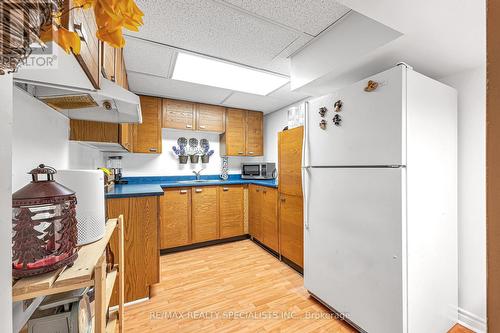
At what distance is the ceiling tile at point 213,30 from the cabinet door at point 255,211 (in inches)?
68.6

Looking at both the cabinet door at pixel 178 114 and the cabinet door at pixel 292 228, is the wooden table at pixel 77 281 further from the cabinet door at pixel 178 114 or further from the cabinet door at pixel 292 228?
the cabinet door at pixel 178 114

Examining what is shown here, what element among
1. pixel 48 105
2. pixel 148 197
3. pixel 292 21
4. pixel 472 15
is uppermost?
pixel 292 21

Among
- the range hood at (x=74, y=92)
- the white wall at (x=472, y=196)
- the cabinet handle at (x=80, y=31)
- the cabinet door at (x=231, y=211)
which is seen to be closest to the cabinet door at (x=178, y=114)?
the cabinet door at (x=231, y=211)

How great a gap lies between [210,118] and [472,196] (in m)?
2.99

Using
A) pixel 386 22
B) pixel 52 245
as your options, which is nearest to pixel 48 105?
pixel 52 245

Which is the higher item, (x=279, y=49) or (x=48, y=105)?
(x=279, y=49)

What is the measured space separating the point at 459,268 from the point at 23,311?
2435 mm

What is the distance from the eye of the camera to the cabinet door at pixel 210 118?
3176 mm

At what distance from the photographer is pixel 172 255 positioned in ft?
8.70

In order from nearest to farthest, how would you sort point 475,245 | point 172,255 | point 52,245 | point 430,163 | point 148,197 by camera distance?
1. point 52,245
2. point 430,163
3. point 475,245
4. point 148,197
5. point 172,255

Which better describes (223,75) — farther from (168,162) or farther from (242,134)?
(168,162)

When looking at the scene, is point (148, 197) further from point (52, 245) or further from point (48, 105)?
point (52, 245)

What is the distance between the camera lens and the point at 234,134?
3.44 meters

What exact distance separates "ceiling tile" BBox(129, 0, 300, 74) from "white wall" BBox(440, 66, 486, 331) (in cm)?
129
